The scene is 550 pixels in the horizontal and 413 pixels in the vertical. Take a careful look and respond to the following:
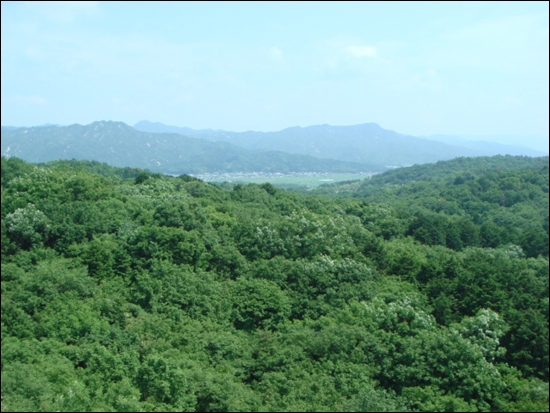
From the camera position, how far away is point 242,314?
1933 cm

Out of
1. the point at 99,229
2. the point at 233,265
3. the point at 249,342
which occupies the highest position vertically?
the point at 99,229

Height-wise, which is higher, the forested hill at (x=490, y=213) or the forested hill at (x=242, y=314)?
the forested hill at (x=490, y=213)

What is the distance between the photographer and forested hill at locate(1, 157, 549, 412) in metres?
13.0

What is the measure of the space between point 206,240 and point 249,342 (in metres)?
7.79

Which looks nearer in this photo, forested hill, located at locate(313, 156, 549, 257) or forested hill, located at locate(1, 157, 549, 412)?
forested hill, located at locate(1, 157, 549, 412)

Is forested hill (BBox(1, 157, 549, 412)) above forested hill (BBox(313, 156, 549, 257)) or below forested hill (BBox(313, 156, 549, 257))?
below

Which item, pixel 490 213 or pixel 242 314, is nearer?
pixel 242 314

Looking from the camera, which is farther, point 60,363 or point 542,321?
point 542,321

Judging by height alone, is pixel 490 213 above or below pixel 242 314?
above

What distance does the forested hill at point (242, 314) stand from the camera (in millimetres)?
13031

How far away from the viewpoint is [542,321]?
15156mm

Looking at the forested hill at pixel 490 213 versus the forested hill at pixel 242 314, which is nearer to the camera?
the forested hill at pixel 242 314

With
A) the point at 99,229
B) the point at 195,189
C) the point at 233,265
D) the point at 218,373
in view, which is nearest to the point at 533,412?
the point at 218,373

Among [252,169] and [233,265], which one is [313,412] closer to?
[233,265]
